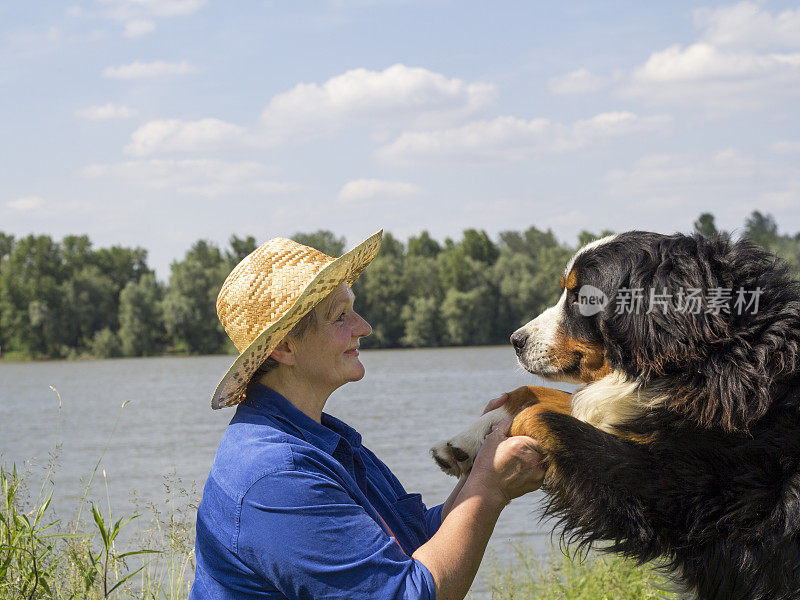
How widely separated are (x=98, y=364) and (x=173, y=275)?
6852mm

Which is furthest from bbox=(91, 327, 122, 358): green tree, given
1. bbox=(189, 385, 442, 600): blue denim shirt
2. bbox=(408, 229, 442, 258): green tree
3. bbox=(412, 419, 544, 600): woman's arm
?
bbox=(189, 385, 442, 600): blue denim shirt

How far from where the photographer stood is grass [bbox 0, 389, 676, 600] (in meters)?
3.27

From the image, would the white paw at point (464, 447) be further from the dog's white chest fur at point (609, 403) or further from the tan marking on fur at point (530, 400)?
the dog's white chest fur at point (609, 403)

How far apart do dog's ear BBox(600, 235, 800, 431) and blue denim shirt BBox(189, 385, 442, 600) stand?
1.20 meters

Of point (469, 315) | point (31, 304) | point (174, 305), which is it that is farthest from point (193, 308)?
point (469, 315)

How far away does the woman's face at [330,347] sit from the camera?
2492 millimetres

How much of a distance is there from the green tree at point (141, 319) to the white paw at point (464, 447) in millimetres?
45093

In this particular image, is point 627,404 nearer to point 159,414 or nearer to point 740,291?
point 740,291

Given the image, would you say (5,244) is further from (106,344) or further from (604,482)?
(604,482)

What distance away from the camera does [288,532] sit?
2000mm

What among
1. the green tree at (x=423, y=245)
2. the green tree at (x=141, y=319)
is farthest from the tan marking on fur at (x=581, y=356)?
the green tree at (x=423, y=245)

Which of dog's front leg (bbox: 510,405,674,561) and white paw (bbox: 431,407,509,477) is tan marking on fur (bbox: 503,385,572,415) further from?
dog's front leg (bbox: 510,405,674,561)

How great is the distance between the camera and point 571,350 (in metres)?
3.26

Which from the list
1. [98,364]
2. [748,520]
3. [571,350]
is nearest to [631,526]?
[748,520]
